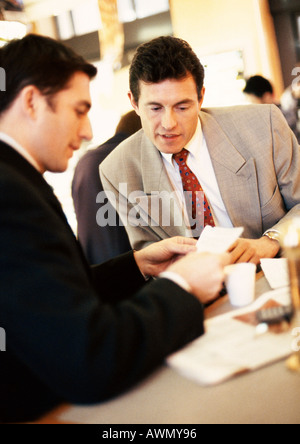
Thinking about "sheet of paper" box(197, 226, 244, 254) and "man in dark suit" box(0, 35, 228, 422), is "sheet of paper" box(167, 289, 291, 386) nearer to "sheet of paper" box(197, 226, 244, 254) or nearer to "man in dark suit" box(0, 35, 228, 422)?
"man in dark suit" box(0, 35, 228, 422)

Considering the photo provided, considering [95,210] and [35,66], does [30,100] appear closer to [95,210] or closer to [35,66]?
[35,66]

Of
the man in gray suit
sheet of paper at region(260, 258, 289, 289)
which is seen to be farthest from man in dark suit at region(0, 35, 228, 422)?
the man in gray suit

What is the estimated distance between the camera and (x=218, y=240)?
4.07 feet

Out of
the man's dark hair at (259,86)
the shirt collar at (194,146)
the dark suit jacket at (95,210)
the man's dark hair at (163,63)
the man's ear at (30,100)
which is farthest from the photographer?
the man's dark hair at (259,86)

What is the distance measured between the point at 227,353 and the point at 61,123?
0.61m

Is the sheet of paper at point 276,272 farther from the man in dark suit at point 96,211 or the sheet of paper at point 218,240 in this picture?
the man in dark suit at point 96,211

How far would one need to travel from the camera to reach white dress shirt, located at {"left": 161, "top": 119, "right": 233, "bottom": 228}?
1931mm

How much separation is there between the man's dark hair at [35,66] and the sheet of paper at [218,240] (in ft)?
1.76

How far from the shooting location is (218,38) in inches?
269

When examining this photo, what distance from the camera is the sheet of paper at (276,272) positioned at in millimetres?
1272

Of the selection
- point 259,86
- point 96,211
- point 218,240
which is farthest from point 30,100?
point 259,86

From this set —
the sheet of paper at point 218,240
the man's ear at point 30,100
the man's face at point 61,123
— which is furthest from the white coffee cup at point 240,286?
the man's ear at point 30,100

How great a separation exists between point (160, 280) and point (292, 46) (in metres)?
6.64
